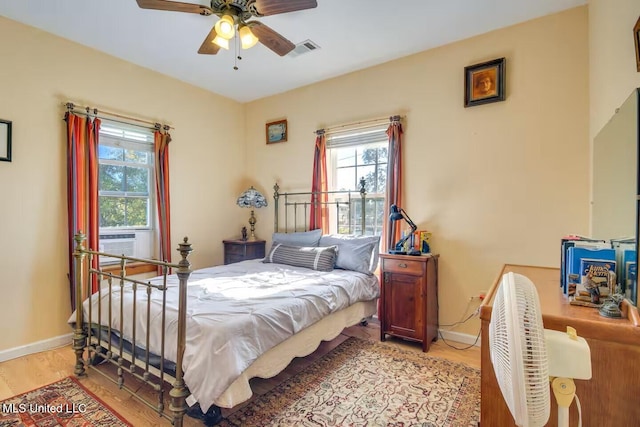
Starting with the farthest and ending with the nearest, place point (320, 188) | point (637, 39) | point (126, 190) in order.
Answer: point (320, 188) < point (126, 190) < point (637, 39)

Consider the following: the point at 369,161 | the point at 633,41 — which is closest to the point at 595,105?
the point at 633,41

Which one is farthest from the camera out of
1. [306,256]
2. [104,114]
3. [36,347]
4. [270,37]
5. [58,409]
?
[306,256]

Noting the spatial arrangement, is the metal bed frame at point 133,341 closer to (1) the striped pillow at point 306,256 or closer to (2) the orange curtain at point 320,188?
(2) the orange curtain at point 320,188

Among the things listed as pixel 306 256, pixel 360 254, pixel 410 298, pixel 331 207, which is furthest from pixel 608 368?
pixel 331 207

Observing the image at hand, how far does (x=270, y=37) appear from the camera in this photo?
2.22 m

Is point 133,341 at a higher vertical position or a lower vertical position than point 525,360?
lower

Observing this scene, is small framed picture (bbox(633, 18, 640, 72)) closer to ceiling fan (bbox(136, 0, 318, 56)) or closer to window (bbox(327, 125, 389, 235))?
ceiling fan (bbox(136, 0, 318, 56))

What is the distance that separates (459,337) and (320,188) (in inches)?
82.1

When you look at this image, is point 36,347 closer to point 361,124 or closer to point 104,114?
point 104,114

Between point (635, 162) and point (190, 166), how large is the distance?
382 centimetres

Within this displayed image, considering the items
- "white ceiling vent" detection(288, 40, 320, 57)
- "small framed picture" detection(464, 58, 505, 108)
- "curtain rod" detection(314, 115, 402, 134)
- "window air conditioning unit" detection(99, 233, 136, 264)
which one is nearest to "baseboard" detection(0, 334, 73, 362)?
"window air conditioning unit" detection(99, 233, 136, 264)

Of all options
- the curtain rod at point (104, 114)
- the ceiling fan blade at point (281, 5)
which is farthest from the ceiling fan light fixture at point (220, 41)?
the curtain rod at point (104, 114)

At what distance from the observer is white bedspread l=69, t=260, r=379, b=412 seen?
4.99 feet

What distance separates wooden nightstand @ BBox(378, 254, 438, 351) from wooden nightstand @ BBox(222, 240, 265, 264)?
1.79 metres
